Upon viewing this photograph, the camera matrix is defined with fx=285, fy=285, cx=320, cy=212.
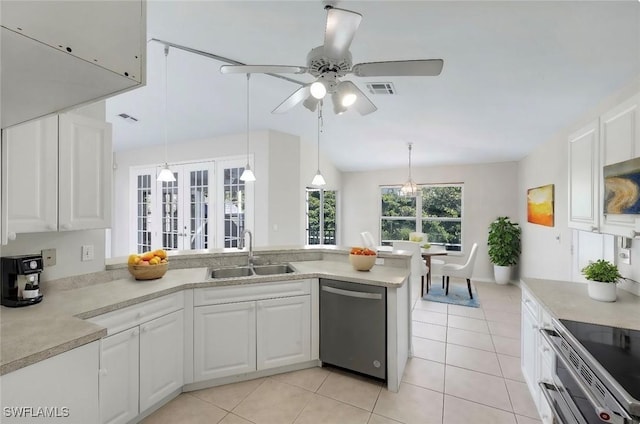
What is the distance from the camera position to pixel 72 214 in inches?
74.4

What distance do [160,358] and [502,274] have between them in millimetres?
5837

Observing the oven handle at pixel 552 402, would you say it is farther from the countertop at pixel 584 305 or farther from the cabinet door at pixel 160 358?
the cabinet door at pixel 160 358

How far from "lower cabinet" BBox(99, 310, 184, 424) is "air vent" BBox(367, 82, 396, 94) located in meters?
2.84

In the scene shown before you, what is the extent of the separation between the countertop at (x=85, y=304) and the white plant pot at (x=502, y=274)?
12.7ft

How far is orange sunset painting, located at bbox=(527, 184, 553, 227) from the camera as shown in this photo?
13.3ft

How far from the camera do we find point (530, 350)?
2.18 meters

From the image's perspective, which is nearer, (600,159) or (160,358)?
(600,159)

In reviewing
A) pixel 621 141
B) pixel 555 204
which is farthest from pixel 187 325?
pixel 555 204

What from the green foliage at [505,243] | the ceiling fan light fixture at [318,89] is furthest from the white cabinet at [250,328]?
the green foliage at [505,243]

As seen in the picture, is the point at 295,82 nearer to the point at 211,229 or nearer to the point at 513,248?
the point at 211,229

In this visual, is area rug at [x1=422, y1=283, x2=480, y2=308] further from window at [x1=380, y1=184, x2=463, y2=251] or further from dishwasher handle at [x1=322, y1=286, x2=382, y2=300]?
dishwasher handle at [x1=322, y1=286, x2=382, y2=300]

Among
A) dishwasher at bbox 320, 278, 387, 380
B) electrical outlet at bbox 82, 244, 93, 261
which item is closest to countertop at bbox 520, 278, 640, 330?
dishwasher at bbox 320, 278, 387, 380

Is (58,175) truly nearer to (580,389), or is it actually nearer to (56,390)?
(56,390)

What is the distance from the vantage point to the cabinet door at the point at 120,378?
168 cm
